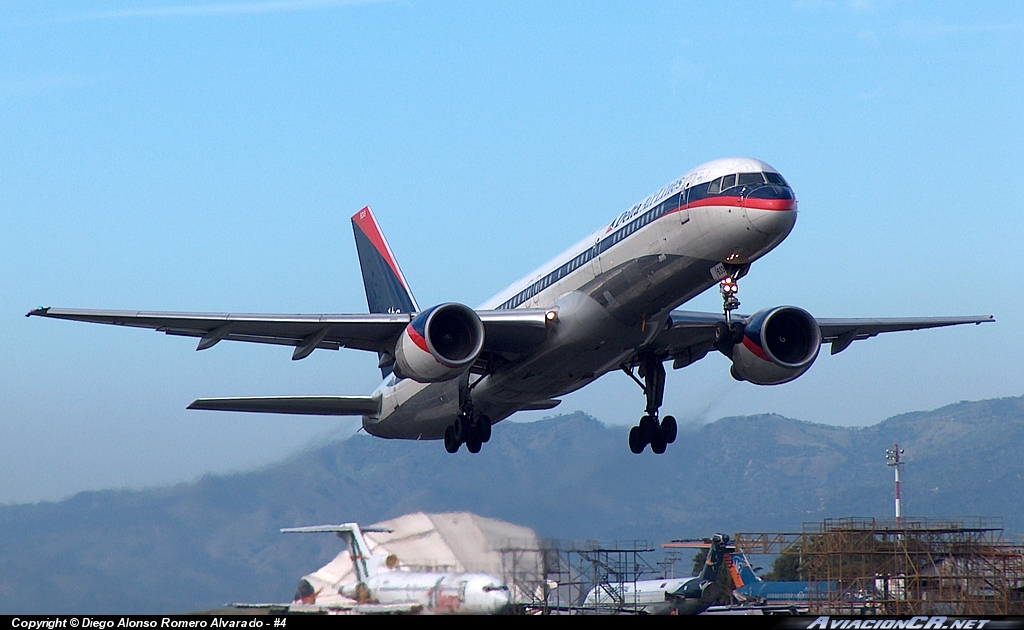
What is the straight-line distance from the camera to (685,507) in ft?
180

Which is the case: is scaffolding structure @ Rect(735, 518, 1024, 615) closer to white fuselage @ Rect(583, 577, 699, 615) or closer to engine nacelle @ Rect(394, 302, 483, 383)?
white fuselage @ Rect(583, 577, 699, 615)

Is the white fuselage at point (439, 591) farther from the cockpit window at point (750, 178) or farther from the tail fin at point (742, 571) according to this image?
the tail fin at point (742, 571)

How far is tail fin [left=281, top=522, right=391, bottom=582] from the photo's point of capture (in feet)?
109

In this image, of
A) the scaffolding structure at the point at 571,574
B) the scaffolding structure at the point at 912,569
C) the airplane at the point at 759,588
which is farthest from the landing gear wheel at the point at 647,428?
the airplane at the point at 759,588

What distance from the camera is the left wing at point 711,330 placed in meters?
31.6

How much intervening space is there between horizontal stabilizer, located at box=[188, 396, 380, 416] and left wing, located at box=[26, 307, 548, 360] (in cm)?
288

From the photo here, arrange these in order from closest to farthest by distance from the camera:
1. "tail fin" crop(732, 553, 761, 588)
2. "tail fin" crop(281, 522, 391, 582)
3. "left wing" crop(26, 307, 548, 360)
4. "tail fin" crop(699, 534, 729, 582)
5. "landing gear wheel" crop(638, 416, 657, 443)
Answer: "left wing" crop(26, 307, 548, 360) → "tail fin" crop(281, 522, 391, 582) → "landing gear wheel" crop(638, 416, 657, 443) → "tail fin" crop(699, 534, 729, 582) → "tail fin" crop(732, 553, 761, 588)

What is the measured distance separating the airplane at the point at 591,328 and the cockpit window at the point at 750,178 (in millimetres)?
21

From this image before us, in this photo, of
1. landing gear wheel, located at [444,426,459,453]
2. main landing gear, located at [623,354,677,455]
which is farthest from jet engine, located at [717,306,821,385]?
landing gear wheel, located at [444,426,459,453]
